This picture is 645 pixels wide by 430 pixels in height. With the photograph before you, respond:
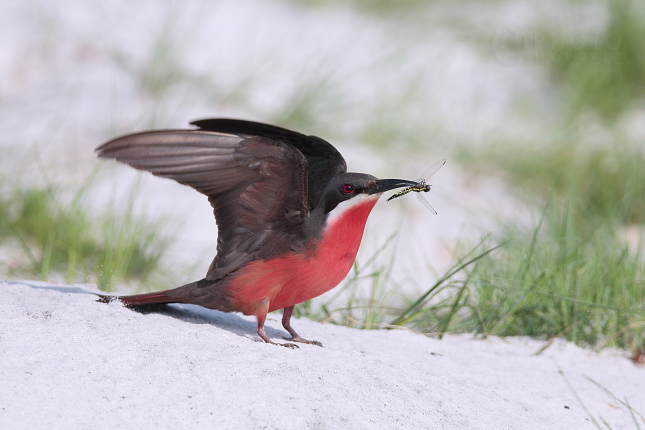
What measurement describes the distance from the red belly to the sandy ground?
196 mm

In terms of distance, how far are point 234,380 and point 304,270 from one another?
585 millimetres

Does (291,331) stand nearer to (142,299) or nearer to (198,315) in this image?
(198,315)

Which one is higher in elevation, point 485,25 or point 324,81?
point 485,25

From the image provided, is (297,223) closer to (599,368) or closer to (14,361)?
(14,361)

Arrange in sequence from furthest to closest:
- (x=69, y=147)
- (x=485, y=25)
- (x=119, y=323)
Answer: (x=485, y=25), (x=69, y=147), (x=119, y=323)

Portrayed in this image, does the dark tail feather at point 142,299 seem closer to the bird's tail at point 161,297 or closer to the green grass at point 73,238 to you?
the bird's tail at point 161,297

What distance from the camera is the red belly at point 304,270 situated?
2.53 m

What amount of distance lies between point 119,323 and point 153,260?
1878mm

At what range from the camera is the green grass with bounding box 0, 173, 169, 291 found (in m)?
3.85

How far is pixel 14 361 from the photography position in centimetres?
204

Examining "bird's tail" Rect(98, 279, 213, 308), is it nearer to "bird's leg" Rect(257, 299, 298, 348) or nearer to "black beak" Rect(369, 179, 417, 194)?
"bird's leg" Rect(257, 299, 298, 348)

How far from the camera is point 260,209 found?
255 centimetres

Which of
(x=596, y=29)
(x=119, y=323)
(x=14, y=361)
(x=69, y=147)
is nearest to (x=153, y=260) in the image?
(x=119, y=323)

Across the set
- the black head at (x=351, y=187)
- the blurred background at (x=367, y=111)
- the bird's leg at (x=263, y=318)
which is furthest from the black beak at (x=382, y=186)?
the blurred background at (x=367, y=111)
